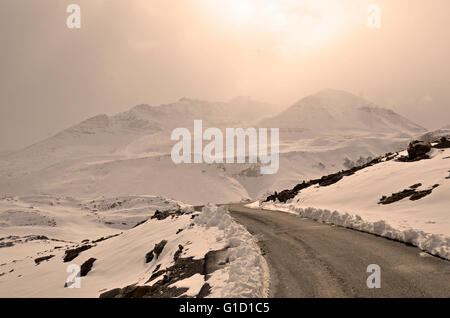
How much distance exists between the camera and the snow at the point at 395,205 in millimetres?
11383

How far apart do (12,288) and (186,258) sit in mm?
18004

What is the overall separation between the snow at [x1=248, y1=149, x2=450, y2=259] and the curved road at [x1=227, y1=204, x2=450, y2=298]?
70cm

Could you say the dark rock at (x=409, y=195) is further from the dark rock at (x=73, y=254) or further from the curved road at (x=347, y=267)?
the dark rock at (x=73, y=254)

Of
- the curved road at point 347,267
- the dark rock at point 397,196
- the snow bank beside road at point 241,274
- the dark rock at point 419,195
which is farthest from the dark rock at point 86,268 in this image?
the dark rock at point 419,195

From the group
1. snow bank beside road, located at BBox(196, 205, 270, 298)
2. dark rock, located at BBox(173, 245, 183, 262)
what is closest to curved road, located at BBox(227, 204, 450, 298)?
snow bank beside road, located at BBox(196, 205, 270, 298)

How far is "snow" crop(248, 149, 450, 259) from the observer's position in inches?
448

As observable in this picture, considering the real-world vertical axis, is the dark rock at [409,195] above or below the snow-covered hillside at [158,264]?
above

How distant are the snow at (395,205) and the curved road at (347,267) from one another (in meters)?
0.70

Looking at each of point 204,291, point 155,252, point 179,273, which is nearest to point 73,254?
point 155,252

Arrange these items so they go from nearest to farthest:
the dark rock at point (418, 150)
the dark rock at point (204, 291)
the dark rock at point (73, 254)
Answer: the dark rock at point (204, 291), the dark rock at point (418, 150), the dark rock at point (73, 254)

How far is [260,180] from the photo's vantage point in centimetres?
12900

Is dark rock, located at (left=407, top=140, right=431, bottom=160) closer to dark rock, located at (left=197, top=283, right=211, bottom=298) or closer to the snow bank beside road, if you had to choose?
the snow bank beside road
